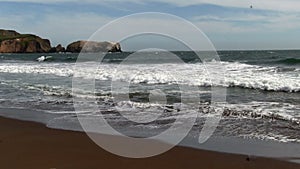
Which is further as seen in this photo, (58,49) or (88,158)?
(58,49)

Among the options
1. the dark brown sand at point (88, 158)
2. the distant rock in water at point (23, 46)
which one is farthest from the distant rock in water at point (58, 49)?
the dark brown sand at point (88, 158)

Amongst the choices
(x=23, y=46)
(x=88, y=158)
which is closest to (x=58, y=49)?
(x=23, y=46)

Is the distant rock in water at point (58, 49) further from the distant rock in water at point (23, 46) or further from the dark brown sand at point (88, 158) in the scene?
the dark brown sand at point (88, 158)

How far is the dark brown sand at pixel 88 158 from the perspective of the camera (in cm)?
489

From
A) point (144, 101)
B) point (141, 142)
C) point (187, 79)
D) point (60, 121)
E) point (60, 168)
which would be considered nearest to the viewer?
point (60, 168)

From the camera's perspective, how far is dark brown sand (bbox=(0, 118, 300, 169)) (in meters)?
4.89

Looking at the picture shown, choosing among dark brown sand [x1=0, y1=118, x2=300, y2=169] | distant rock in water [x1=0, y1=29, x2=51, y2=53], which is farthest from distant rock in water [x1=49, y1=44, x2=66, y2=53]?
dark brown sand [x1=0, y1=118, x2=300, y2=169]

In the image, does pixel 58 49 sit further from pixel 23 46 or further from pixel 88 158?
pixel 88 158

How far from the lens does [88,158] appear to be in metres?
5.20

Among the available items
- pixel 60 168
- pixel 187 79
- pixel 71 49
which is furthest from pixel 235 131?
pixel 71 49

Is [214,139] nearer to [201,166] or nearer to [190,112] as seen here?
[201,166]

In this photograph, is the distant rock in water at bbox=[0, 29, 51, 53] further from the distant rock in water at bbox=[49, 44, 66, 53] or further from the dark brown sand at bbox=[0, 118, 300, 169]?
the dark brown sand at bbox=[0, 118, 300, 169]

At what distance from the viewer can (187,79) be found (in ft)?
56.7

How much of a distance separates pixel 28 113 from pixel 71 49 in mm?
101194
